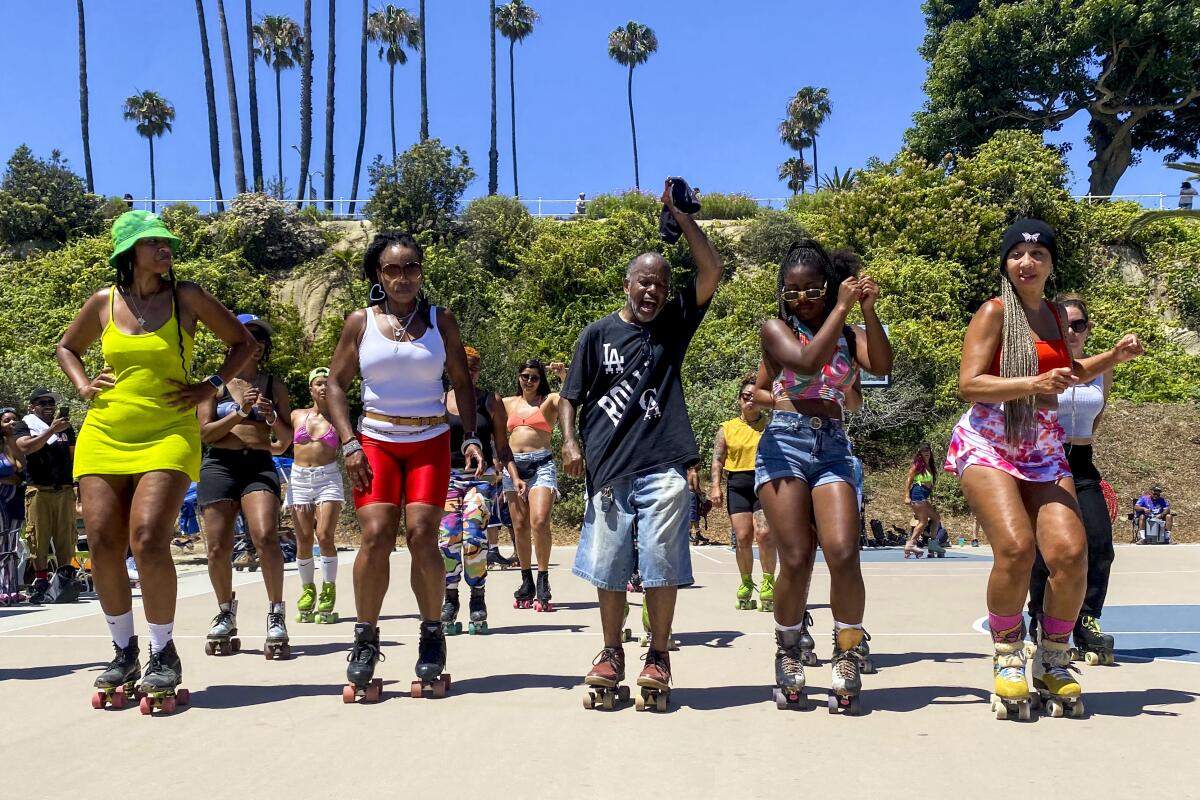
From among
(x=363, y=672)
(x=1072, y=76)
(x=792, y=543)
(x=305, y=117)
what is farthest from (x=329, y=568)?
(x=305, y=117)

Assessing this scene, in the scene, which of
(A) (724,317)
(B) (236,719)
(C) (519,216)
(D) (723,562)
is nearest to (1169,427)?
(A) (724,317)

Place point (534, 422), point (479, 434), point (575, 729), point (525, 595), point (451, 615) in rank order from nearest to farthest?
point (575, 729)
point (451, 615)
point (479, 434)
point (525, 595)
point (534, 422)

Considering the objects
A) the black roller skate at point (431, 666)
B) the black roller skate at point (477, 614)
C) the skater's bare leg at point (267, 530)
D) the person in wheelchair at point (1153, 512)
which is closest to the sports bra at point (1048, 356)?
the black roller skate at point (431, 666)

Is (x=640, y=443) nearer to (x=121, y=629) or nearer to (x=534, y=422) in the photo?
(x=121, y=629)

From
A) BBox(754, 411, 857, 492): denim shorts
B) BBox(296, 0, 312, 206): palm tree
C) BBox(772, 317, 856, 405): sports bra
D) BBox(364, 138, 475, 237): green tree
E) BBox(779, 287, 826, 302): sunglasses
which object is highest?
BBox(296, 0, 312, 206): palm tree

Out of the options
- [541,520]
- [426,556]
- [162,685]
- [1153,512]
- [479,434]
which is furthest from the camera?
[1153,512]

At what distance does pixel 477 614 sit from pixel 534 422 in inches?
91.0

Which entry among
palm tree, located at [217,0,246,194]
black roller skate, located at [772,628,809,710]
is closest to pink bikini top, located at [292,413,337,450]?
black roller skate, located at [772,628,809,710]

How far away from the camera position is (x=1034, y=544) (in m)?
4.79

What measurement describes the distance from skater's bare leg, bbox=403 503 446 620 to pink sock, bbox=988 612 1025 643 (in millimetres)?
2568

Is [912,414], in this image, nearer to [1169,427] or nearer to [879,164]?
[1169,427]

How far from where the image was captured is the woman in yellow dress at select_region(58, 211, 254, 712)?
5.14m

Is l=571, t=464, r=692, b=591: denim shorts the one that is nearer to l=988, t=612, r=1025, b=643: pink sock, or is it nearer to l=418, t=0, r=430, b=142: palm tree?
l=988, t=612, r=1025, b=643: pink sock

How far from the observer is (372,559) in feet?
17.8
